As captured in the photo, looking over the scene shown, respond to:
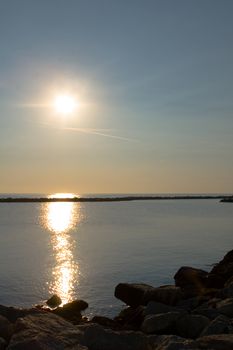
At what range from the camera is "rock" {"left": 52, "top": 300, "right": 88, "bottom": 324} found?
1690 centimetres

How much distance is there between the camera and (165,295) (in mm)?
16875

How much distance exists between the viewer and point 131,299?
1898 cm

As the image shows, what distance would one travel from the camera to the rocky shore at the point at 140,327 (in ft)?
31.1

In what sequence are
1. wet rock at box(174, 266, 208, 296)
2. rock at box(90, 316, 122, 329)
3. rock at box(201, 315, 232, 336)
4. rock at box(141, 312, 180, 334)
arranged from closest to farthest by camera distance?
rock at box(201, 315, 232, 336), rock at box(141, 312, 180, 334), rock at box(90, 316, 122, 329), wet rock at box(174, 266, 208, 296)

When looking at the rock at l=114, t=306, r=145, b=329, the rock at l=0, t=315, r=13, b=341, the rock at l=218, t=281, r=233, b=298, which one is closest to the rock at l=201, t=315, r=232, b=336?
the rock at l=114, t=306, r=145, b=329

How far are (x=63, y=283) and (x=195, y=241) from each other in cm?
2159

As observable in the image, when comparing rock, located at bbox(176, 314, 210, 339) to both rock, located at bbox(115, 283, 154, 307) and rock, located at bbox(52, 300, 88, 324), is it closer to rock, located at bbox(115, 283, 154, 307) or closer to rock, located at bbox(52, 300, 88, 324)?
rock, located at bbox(52, 300, 88, 324)

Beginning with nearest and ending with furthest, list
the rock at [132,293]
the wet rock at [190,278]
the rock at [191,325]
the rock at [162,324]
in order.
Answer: the rock at [191,325]
the rock at [162,324]
the rock at [132,293]
the wet rock at [190,278]

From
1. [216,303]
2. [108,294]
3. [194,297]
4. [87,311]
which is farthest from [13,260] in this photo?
[216,303]

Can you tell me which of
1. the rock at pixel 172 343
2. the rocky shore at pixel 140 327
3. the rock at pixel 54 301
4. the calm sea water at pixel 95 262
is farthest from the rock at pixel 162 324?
the rock at pixel 54 301

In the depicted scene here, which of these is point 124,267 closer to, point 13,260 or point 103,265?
point 103,265

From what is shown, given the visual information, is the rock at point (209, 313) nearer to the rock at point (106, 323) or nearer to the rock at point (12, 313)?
the rock at point (106, 323)

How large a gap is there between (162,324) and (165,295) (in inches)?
179

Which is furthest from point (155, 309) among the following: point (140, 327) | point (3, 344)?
point (3, 344)
